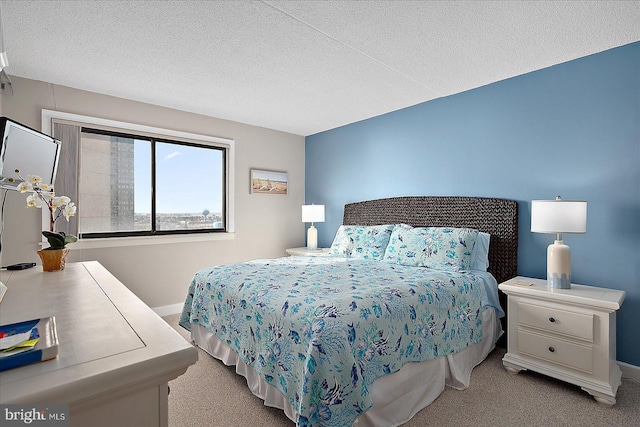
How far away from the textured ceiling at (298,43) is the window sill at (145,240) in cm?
157

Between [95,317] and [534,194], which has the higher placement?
[534,194]

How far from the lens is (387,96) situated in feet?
11.4

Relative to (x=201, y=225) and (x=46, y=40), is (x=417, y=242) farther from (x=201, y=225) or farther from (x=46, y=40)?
(x=46, y=40)

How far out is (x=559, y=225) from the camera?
2.34 m

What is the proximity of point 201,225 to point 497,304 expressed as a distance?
11.7 ft

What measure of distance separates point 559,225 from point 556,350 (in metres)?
0.90

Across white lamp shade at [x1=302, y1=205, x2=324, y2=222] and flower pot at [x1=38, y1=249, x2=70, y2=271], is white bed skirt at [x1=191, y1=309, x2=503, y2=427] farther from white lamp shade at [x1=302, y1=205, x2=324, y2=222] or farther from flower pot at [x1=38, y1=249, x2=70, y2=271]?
white lamp shade at [x1=302, y1=205, x2=324, y2=222]

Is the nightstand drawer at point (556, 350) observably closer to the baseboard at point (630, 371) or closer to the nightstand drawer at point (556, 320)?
the nightstand drawer at point (556, 320)

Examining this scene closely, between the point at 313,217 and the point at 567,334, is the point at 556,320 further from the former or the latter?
the point at 313,217

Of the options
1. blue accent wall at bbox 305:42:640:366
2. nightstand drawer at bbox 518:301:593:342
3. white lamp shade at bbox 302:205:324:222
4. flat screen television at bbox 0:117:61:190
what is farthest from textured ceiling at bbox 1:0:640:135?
nightstand drawer at bbox 518:301:593:342

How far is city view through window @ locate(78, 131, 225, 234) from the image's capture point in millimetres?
3428

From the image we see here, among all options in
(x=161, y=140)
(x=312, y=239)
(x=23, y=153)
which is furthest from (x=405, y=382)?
(x=161, y=140)

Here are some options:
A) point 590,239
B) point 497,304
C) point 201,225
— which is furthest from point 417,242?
point 201,225

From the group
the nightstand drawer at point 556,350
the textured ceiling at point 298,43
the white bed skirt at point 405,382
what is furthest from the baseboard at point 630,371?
the textured ceiling at point 298,43
